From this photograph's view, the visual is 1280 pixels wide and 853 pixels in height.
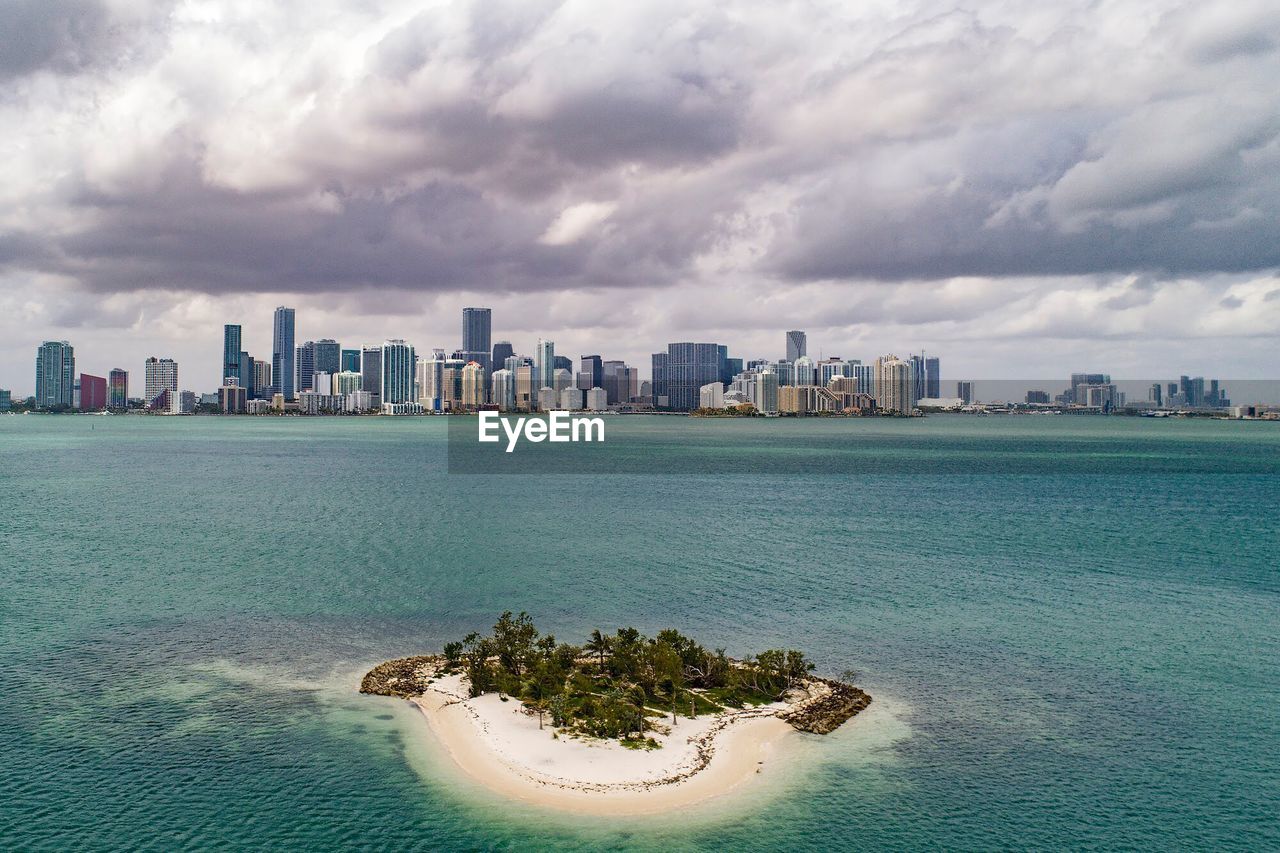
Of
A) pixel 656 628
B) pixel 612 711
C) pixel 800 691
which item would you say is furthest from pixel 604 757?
pixel 656 628

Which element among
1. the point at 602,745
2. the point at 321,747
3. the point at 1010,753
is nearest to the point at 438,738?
→ the point at 321,747

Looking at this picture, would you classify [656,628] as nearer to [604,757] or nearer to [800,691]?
[800,691]

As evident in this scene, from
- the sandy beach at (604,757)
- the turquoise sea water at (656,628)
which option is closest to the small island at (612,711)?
the sandy beach at (604,757)

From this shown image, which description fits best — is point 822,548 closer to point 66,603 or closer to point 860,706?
point 860,706

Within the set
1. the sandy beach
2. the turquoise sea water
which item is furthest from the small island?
the turquoise sea water

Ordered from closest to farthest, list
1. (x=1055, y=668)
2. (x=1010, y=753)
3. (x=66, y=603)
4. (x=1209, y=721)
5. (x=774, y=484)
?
1. (x=1010, y=753)
2. (x=1209, y=721)
3. (x=1055, y=668)
4. (x=66, y=603)
5. (x=774, y=484)

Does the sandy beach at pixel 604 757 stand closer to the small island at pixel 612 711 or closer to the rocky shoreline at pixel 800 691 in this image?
the small island at pixel 612 711
